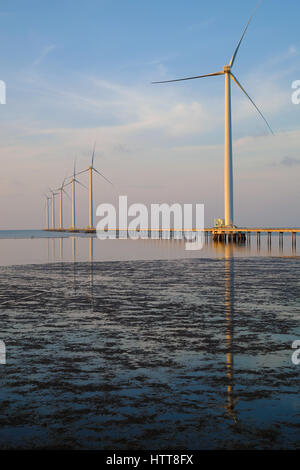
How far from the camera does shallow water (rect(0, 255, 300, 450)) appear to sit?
19.7 ft

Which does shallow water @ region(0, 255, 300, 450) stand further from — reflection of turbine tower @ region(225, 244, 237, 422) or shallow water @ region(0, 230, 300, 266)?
shallow water @ region(0, 230, 300, 266)

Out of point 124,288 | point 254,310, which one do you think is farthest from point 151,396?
point 124,288

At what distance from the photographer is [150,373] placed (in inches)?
336

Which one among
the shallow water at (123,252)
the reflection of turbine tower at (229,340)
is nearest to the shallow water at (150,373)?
the reflection of turbine tower at (229,340)

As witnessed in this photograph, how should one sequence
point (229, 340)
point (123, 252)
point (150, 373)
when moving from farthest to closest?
1. point (123, 252)
2. point (229, 340)
3. point (150, 373)

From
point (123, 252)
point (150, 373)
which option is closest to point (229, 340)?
point (150, 373)

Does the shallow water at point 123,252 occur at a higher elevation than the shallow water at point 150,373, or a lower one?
higher

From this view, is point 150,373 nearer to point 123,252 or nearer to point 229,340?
point 229,340

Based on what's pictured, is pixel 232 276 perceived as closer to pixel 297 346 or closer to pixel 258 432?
pixel 297 346

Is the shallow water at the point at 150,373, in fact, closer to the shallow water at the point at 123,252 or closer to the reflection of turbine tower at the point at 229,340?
the reflection of turbine tower at the point at 229,340

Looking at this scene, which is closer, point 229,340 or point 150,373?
point 150,373

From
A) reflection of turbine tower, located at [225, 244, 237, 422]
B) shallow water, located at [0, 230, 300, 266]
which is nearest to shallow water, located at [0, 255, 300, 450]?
reflection of turbine tower, located at [225, 244, 237, 422]

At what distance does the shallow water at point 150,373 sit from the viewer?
237 inches

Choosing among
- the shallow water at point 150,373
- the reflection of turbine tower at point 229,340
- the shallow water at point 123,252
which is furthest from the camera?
the shallow water at point 123,252
